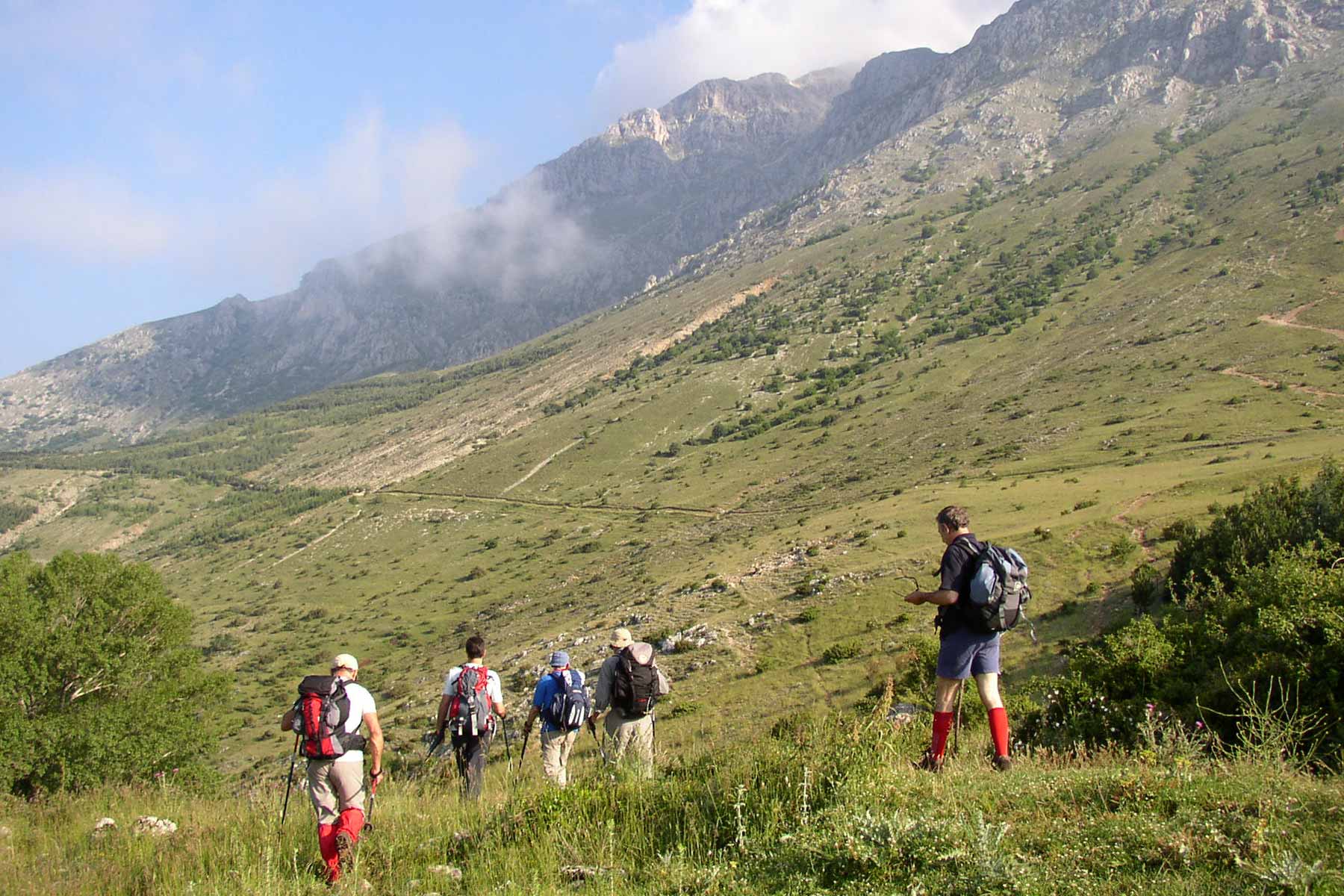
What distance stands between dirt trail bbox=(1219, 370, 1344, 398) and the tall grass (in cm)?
6424

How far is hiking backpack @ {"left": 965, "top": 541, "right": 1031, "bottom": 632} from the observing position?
6453 millimetres

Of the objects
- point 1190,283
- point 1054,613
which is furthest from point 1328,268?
point 1054,613

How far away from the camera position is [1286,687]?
7.72 m

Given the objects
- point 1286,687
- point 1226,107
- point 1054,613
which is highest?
point 1226,107

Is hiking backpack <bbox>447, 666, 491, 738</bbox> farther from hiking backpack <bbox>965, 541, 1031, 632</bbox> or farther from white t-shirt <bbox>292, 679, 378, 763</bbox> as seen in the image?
hiking backpack <bbox>965, 541, 1031, 632</bbox>

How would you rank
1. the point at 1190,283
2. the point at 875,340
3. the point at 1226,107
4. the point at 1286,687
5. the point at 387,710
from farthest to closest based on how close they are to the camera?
the point at 1226,107 → the point at 875,340 → the point at 1190,283 → the point at 387,710 → the point at 1286,687

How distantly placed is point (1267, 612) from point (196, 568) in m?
150

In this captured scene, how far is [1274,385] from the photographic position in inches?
2325

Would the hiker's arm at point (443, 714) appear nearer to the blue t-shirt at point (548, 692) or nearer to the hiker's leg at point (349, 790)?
the blue t-shirt at point (548, 692)

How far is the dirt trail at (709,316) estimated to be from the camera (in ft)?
566

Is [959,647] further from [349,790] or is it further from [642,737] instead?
[349,790]

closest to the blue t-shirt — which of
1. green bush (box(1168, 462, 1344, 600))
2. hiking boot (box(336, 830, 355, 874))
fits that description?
hiking boot (box(336, 830, 355, 874))

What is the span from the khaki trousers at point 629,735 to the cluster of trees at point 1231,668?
464 centimetres

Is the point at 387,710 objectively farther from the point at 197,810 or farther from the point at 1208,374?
the point at 1208,374
